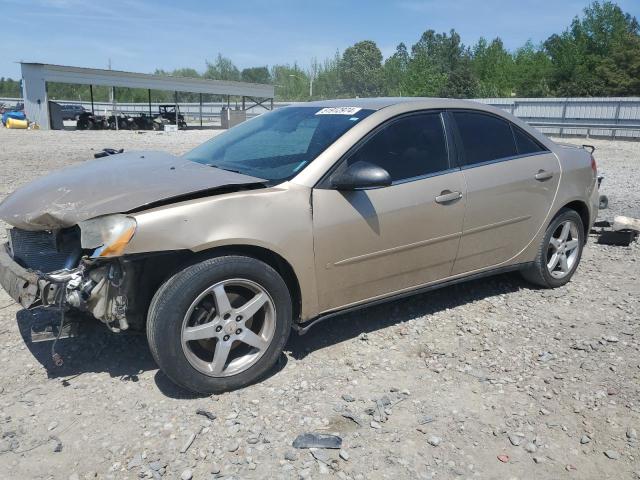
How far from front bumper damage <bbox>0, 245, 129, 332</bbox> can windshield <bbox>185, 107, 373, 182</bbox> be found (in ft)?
3.67

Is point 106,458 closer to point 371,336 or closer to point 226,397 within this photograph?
point 226,397

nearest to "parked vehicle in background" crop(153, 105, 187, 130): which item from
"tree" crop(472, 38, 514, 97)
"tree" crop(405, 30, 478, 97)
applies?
"tree" crop(405, 30, 478, 97)

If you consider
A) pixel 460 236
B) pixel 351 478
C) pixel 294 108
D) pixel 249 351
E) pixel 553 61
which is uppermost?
pixel 553 61

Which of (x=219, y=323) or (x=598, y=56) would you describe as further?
(x=598, y=56)

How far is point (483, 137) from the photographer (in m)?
4.36

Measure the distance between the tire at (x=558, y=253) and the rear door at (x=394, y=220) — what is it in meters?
1.16

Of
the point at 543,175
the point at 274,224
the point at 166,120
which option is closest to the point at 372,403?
the point at 274,224

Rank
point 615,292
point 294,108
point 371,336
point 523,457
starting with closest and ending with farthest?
1. point 523,457
2. point 371,336
3. point 294,108
4. point 615,292

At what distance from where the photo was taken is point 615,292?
16.5 feet

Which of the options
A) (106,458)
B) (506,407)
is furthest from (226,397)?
(506,407)

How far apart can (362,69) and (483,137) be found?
378 feet

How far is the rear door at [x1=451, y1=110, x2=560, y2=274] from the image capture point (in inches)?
164

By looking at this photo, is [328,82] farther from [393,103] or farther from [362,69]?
[393,103]

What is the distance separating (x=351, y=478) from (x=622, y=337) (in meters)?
2.62
